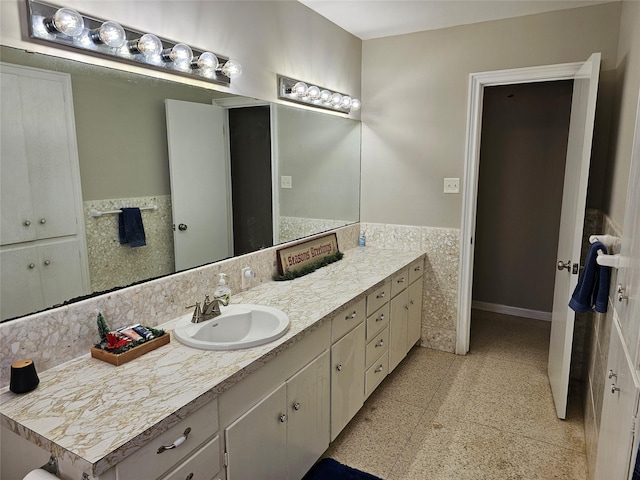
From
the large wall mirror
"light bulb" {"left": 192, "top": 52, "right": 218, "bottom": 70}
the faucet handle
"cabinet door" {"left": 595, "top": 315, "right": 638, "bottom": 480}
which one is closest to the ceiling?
the large wall mirror

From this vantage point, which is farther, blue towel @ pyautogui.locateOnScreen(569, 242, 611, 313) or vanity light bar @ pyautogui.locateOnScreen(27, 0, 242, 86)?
blue towel @ pyautogui.locateOnScreen(569, 242, 611, 313)

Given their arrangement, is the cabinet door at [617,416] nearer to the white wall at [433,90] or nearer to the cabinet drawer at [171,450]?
the cabinet drawer at [171,450]

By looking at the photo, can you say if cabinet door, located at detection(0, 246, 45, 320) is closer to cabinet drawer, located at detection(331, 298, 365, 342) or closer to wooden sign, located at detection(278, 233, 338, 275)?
cabinet drawer, located at detection(331, 298, 365, 342)

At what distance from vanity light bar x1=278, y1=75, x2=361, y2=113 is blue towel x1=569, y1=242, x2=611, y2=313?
5.77 ft

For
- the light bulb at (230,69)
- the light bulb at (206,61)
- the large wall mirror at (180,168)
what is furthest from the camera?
the light bulb at (230,69)

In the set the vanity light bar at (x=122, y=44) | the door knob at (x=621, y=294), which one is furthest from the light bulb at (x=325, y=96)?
the door knob at (x=621, y=294)

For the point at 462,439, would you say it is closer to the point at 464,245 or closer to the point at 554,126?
the point at 464,245

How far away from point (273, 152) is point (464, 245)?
155 cm

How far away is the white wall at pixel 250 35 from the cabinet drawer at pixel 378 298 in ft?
4.14

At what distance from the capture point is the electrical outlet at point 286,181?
2.66m

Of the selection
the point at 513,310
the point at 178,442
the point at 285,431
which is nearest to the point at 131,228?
the point at 178,442

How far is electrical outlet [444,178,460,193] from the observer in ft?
10.1

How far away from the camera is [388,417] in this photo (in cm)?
249

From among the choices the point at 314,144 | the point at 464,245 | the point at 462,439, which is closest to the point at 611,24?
the point at 464,245
